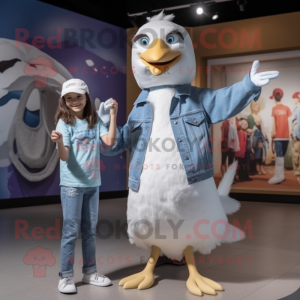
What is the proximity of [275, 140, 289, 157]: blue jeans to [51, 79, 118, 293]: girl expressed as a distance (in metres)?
4.85

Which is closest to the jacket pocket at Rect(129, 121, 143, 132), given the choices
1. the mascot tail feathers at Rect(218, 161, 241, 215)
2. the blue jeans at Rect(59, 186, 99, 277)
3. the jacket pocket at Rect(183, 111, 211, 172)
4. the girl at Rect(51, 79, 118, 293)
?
the girl at Rect(51, 79, 118, 293)

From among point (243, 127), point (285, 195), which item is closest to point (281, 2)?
point (243, 127)

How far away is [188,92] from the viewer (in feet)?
7.52

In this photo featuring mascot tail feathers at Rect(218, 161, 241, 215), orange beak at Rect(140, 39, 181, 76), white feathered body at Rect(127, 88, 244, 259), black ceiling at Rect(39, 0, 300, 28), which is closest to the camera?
white feathered body at Rect(127, 88, 244, 259)

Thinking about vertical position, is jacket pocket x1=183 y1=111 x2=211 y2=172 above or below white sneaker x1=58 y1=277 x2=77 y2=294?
above

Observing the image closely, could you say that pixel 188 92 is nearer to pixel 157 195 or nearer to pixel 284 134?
pixel 157 195

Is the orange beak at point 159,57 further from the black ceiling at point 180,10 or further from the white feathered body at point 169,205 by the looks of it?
the black ceiling at point 180,10

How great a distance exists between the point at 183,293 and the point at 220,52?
17.4 feet

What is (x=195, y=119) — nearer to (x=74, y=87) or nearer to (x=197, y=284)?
(x=74, y=87)

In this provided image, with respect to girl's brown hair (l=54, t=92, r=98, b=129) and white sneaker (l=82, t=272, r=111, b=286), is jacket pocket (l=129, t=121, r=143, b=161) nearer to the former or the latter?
girl's brown hair (l=54, t=92, r=98, b=129)

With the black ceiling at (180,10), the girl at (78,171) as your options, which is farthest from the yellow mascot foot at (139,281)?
the black ceiling at (180,10)

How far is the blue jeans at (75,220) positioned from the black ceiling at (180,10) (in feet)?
16.4

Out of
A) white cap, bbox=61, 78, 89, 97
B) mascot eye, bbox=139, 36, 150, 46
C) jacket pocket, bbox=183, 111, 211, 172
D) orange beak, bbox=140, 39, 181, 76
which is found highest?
mascot eye, bbox=139, 36, 150, 46

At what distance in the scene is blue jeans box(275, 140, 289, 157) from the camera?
6.53 m
